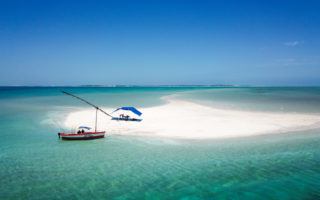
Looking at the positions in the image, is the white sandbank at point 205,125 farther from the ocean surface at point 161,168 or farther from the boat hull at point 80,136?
the boat hull at point 80,136

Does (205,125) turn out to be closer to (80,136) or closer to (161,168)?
(80,136)

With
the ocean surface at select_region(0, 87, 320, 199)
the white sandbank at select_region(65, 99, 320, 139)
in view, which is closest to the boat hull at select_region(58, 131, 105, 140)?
the ocean surface at select_region(0, 87, 320, 199)

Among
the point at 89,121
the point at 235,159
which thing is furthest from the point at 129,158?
the point at 89,121

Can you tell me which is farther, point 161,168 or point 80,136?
point 80,136

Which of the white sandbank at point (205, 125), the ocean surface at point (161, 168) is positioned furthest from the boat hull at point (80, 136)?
the white sandbank at point (205, 125)

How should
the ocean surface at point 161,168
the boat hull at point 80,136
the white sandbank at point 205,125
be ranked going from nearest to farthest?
the ocean surface at point 161,168, the boat hull at point 80,136, the white sandbank at point 205,125

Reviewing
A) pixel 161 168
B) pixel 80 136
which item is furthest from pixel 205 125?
pixel 161 168

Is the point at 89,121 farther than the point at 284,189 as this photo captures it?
Yes

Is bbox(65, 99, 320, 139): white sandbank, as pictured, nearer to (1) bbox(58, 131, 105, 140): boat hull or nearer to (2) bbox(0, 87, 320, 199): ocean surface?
(2) bbox(0, 87, 320, 199): ocean surface

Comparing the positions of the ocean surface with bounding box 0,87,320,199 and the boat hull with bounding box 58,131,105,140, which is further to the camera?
the boat hull with bounding box 58,131,105,140

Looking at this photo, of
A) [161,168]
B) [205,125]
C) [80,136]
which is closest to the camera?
[161,168]

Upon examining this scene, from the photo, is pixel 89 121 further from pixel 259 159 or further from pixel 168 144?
pixel 259 159
